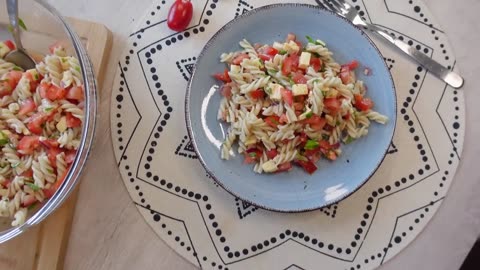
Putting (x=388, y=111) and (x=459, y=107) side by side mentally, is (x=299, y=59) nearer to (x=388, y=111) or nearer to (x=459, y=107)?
(x=388, y=111)

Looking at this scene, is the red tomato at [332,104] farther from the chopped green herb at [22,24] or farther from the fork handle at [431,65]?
the chopped green herb at [22,24]

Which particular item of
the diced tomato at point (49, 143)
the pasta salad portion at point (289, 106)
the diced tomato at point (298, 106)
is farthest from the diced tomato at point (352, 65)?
the diced tomato at point (49, 143)

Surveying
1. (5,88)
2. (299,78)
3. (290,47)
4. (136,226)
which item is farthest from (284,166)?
(5,88)

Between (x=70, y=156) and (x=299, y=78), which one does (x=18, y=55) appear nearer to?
(x=70, y=156)

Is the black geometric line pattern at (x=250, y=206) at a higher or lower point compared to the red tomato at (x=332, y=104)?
lower

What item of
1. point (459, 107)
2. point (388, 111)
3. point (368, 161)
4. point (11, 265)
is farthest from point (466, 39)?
point (11, 265)

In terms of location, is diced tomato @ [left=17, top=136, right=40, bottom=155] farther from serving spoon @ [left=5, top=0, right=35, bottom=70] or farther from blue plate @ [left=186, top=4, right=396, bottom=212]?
blue plate @ [left=186, top=4, right=396, bottom=212]

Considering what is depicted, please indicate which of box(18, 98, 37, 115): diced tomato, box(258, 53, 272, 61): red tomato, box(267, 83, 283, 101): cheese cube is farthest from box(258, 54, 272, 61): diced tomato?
box(18, 98, 37, 115): diced tomato
